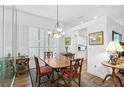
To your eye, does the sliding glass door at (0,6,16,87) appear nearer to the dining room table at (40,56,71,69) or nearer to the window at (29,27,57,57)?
the dining room table at (40,56,71,69)

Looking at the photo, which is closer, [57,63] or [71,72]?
[71,72]

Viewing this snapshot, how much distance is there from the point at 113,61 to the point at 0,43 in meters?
2.44

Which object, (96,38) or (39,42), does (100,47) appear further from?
(39,42)

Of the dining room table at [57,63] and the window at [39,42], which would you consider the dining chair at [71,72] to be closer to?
the dining room table at [57,63]

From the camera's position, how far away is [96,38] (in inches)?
140

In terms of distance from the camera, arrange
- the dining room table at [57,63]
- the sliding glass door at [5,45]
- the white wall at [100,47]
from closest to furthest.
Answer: the sliding glass door at [5,45], the dining room table at [57,63], the white wall at [100,47]

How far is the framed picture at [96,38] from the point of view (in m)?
3.35

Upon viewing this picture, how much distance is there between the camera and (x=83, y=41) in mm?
7219

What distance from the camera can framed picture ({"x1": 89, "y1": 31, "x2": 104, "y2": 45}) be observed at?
3349 mm

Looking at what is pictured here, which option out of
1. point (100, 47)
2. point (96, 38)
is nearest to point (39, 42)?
point (96, 38)

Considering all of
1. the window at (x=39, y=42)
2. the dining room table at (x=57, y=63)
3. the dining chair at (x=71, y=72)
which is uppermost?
the window at (x=39, y=42)

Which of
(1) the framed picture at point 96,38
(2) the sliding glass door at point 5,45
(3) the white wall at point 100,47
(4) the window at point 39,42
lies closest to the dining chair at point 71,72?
(3) the white wall at point 100,47

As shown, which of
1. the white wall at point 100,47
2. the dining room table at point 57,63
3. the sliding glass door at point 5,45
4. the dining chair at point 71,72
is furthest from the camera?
the white wall at point 100,47
